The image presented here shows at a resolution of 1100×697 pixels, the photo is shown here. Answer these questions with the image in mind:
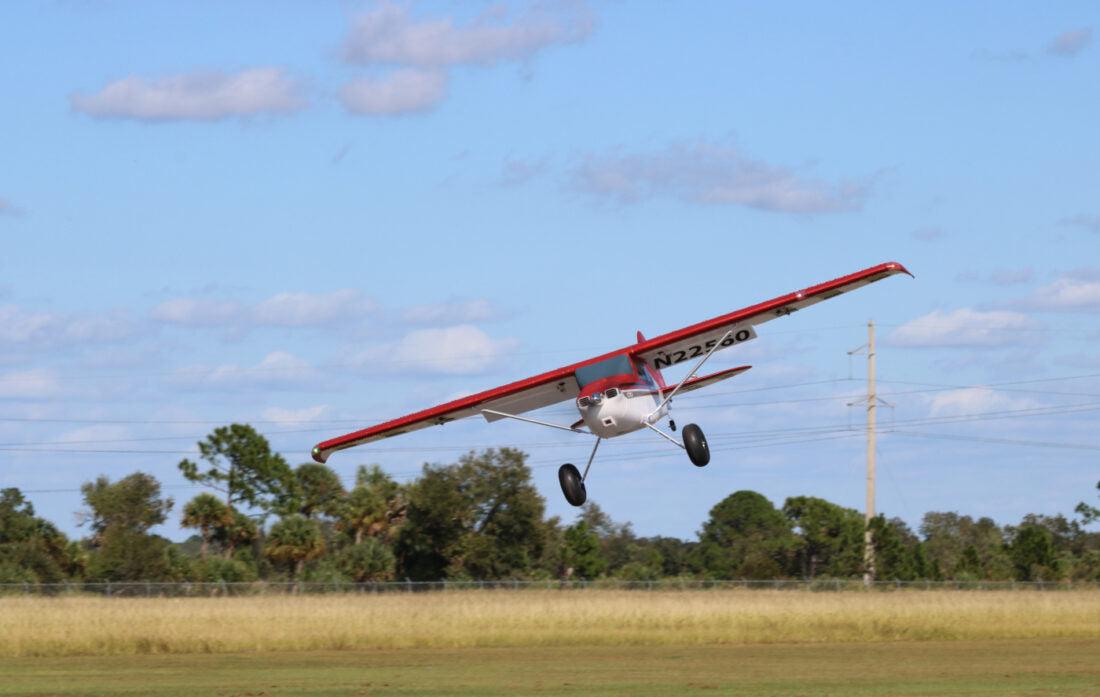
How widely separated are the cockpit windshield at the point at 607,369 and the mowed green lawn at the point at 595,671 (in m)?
9.06

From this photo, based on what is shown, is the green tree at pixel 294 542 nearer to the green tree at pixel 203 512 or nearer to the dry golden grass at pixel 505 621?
the green tree at pixel 203 512

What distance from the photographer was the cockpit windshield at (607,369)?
21.9m

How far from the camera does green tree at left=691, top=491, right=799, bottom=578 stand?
7588 centimetres

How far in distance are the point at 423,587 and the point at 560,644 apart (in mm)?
20741

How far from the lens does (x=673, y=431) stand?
21.9 metres

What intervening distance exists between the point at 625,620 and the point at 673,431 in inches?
924

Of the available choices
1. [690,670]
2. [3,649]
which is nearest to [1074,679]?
[690,670]

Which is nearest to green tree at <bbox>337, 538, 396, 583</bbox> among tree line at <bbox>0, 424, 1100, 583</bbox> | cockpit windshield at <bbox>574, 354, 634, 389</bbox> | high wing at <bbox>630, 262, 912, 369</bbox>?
tree line at <bbox>0, 424, 1100, 583</bbox>

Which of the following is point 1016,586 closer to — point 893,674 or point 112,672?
point 893,674

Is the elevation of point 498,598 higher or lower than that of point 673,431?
lower

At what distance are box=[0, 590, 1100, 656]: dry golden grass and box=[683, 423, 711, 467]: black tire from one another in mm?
21324

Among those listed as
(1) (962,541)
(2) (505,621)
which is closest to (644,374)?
(2) (505,621)

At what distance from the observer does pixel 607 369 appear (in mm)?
21922

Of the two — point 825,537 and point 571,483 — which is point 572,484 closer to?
point 571,483
